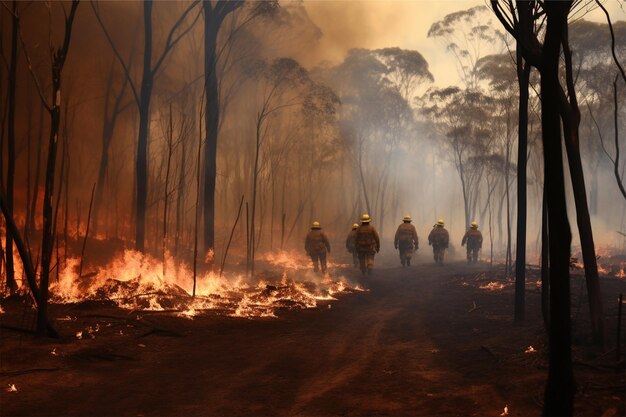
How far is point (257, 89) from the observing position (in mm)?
39625

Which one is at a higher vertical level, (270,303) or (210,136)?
(210,136)

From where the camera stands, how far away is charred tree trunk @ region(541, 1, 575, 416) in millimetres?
3934

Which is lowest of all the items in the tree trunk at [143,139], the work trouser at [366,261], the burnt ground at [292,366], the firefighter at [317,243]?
the burnt ground at [292,366]

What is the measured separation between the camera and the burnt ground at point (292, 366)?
5.35 m

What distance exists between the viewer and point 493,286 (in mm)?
14984

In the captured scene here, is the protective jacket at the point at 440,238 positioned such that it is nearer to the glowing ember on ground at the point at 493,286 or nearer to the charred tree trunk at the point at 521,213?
the glowing ember on ground at the point at 493,286

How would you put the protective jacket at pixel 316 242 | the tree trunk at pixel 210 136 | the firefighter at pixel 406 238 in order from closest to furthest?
1. the tree trunk at pixel 210 136
2. the protective jacket at pixel 316 242
3. the firefighter at pixel 406 238

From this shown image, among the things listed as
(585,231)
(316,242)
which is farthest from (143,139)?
(585,231)

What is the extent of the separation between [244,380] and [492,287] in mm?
10307

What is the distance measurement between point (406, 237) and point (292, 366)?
14.2 m

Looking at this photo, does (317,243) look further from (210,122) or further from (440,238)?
(440,238)

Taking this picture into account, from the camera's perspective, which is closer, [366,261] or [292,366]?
[292,366]

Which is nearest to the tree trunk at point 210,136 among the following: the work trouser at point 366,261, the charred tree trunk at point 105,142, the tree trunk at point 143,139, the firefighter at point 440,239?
the tree trunk at point 143,139

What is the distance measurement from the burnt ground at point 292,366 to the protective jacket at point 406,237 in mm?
9551
